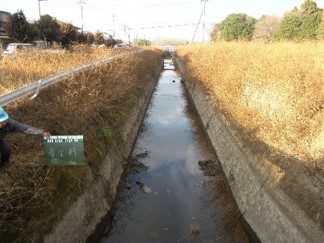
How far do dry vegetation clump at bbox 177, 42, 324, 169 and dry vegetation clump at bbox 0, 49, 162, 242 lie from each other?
443cm

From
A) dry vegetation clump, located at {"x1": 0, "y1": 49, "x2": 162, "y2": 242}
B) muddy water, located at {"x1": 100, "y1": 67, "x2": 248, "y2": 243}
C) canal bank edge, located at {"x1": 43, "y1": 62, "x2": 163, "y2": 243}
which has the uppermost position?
dry vegetation clump, located at {"x1": 0, "y1": 49, "x2": 162, "y2": 242}

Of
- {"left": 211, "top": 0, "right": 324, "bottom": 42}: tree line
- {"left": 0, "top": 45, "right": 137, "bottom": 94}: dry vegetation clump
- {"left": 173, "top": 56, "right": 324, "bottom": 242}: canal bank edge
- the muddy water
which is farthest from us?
{"left": 211, "top": 0, "right": 324, "bottom": 42}: tree line

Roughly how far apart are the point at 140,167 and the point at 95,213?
13.8ft

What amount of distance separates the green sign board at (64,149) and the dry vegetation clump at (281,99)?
476 cm

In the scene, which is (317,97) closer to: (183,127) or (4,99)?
(4,99)

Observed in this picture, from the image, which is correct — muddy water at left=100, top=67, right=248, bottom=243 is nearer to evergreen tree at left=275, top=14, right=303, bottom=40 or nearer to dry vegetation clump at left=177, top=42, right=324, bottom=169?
dry vegetation clump at left=177, top=42, right=324, bottom=169

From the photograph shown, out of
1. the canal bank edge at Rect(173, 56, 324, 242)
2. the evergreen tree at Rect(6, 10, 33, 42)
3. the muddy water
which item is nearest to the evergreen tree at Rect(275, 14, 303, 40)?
the evergreen tree at Rect(6, 10, 33, 42)

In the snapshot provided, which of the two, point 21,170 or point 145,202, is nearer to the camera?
point 21,170

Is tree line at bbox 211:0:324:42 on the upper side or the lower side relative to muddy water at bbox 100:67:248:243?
upper

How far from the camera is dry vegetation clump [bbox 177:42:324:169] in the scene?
8047mm

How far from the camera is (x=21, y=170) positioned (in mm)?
5711

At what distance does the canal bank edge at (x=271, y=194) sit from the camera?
6.25 meters

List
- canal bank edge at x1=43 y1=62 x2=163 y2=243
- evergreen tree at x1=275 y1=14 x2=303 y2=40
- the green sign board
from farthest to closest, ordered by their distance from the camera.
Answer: evergreen tree at x1=275 y1=14 x2=303 y2=40 → canal bank edge at x1=43 y1=62 x2=163 y2=243 → the green sign board

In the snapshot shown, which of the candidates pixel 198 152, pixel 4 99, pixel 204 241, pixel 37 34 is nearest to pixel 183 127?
pixel 198 152
